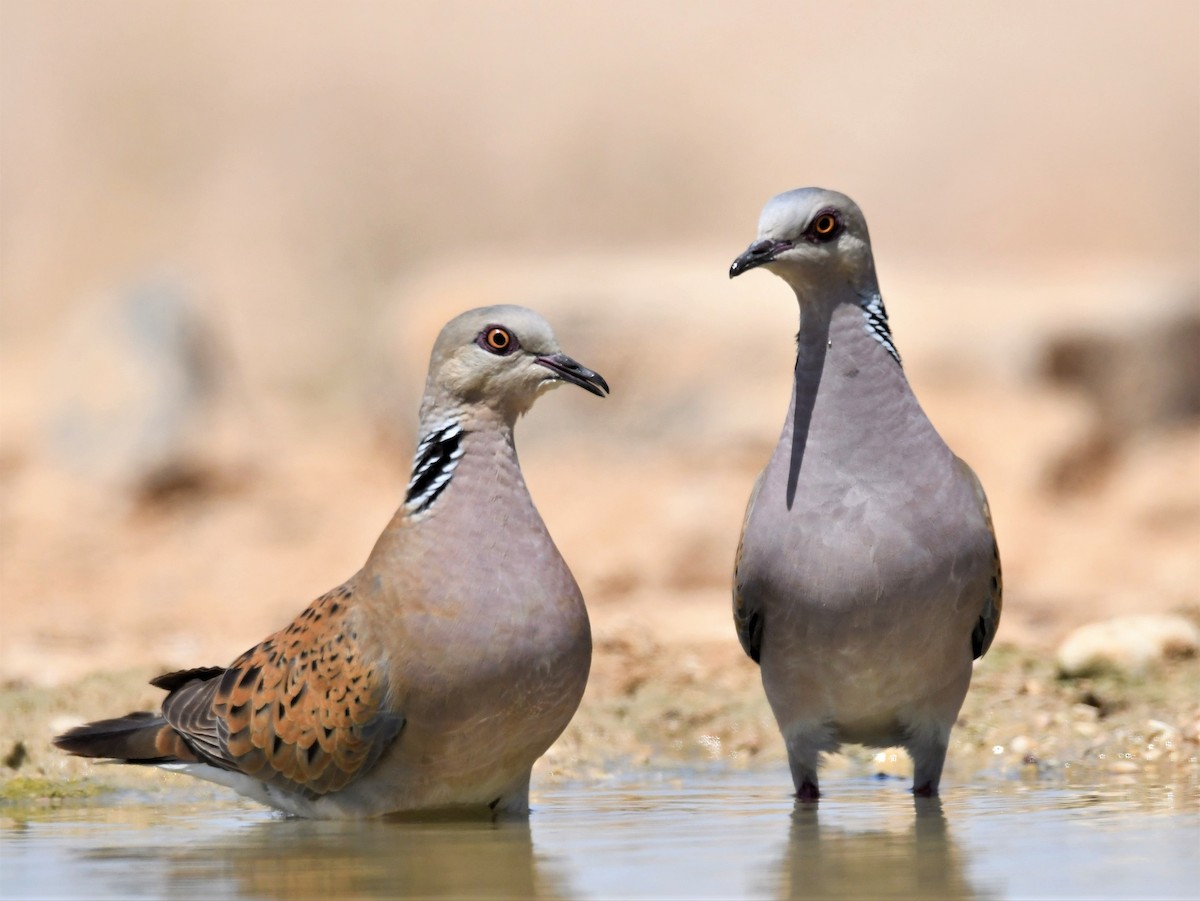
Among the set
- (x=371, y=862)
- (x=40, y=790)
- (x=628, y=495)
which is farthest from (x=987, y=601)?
(x=628, y=495)

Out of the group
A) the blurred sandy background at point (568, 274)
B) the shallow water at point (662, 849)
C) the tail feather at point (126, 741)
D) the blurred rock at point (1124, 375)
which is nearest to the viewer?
the shallow water at point (662, 849)

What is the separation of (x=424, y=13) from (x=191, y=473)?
63.2 ft

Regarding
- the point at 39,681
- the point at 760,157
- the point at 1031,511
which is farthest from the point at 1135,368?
the point at 760,157

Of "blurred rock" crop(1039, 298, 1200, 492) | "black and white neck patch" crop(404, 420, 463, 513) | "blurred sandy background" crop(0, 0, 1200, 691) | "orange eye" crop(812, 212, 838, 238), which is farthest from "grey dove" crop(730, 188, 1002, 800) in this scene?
"blurred rock" crop(1039, 298, 1200, 492)

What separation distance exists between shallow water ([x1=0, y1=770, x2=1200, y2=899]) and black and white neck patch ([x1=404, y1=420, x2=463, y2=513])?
105 centimetres

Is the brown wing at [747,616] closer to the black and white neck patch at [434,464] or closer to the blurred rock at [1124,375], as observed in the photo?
the black and white neck patch at [434,464]

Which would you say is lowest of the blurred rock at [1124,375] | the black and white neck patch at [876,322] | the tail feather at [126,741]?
the tail feather at [126,741]

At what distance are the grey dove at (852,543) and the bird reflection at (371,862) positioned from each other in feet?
3.71

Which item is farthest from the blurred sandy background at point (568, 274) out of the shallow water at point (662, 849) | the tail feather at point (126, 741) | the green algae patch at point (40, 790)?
the shallow water at point (662, 849)

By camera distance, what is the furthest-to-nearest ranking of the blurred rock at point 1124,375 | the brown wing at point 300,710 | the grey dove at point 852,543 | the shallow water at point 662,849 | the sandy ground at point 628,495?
the blurred rock at point 1124,375, the sandy ground at point 628,495, the grey dove at point 852,543, the brown wing at point 300,710, the shallow water at point 662,849

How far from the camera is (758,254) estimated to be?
268 inches

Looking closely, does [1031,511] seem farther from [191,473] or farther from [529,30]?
[529,30]

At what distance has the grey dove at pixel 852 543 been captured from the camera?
6754 mm

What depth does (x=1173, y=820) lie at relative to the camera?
6.02 m
